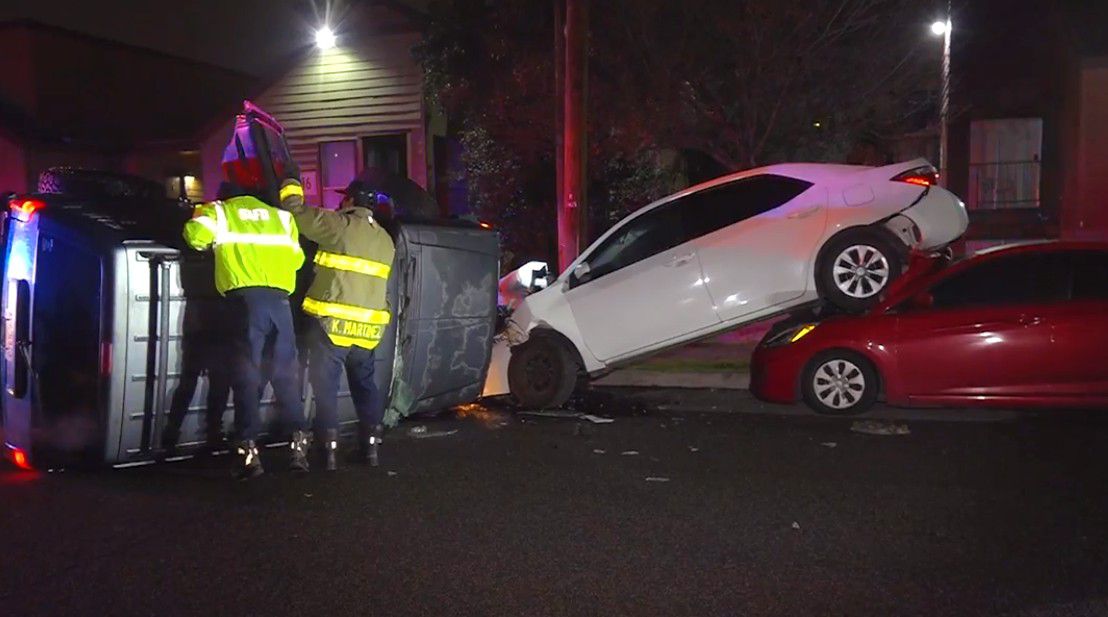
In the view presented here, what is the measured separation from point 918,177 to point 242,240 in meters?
5.15

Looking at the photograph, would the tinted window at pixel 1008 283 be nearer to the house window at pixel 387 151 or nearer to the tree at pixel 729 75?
the tree at pixel 729 75

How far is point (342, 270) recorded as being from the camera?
19.3 ft

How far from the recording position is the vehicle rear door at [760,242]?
7.80 meters

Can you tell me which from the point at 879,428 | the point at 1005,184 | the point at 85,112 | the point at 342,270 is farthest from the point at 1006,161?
the point at 85,112

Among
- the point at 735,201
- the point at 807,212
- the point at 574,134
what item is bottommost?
the point at 807,212

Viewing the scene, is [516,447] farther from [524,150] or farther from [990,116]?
[990,116]

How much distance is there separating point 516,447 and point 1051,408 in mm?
4015

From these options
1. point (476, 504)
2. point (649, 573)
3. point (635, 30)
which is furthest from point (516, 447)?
point (635, 30)

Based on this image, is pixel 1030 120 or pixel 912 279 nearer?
pixel 912 279

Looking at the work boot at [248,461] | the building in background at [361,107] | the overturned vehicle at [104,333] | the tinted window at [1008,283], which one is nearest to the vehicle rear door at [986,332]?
the tinted window at [1008,283]

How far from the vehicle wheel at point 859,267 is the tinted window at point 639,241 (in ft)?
4.07

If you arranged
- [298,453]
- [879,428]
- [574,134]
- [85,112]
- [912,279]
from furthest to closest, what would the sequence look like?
[85,112] → [574,134] → [912,279] → [879,428] → [298,453]

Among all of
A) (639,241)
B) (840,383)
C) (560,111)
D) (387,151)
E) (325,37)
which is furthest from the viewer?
(387,151)

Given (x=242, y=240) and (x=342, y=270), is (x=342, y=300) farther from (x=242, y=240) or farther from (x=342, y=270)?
(x=242, y=240)
